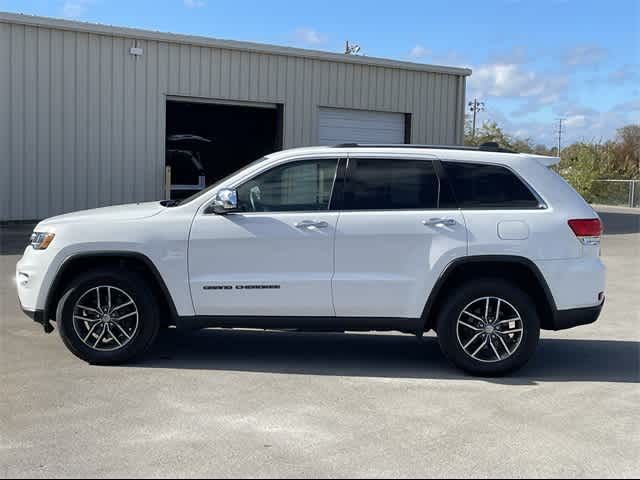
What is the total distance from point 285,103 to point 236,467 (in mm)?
15777

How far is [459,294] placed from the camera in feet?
19.9

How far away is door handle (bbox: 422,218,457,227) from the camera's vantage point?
607 centimetres

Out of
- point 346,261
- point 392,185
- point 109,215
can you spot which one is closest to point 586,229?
point 392,185

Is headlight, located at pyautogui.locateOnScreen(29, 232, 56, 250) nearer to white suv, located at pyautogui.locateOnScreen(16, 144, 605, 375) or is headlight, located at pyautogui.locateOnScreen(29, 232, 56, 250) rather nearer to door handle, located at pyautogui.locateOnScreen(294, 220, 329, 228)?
white suv, located at pyautogui.locateOnScreen(16, 144, 605, 375)

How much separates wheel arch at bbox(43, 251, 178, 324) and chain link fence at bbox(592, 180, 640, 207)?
4020 cm

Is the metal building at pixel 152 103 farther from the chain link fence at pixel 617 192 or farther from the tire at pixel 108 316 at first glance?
the chain link fence at pixel 617 192

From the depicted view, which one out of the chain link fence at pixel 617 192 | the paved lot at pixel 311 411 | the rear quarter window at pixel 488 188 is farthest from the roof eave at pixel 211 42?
the chain link fence at pixel 617 192

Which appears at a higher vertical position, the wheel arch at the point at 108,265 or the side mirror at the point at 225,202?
the side mirror at the point at 225,202

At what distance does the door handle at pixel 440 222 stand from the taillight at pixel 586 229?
96cm

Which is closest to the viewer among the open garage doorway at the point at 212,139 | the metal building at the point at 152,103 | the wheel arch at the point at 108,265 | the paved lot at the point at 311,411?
the paved lot at the point at 311,411

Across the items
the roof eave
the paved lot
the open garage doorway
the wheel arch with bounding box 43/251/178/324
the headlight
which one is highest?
the roof eave

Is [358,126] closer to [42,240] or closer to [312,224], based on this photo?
[312,224]

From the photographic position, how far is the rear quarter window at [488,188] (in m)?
6.17

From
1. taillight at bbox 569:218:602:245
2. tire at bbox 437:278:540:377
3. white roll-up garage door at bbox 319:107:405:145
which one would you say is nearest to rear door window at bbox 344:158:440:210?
tire at bbox 437:278:540:377
